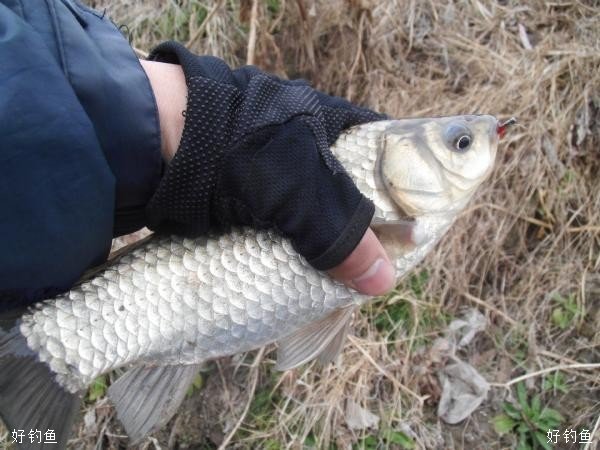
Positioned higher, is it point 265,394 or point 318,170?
point 318,170

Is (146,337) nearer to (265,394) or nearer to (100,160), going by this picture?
(100,160)

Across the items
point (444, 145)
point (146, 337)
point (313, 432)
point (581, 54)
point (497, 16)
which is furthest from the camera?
point (497, 16)

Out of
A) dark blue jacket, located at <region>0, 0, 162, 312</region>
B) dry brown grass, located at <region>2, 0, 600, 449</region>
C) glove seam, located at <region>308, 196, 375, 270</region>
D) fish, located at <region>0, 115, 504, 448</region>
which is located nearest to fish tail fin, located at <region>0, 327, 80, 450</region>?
fish, located at <region>0, 115, 504, 448</region>

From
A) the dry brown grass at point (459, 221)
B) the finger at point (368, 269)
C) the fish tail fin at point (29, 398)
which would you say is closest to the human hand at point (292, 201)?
the finger at point (368, 269)

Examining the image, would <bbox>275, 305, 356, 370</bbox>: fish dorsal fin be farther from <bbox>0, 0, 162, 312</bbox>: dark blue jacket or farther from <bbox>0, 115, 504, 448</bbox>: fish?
<bbox>0, 0, 162, 312</bbox>: dark blue jacket

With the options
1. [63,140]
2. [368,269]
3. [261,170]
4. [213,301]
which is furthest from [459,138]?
[63,140]

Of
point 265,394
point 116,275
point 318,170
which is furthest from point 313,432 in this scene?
point 318,170

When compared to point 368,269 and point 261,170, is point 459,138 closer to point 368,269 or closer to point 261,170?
point 368,269
